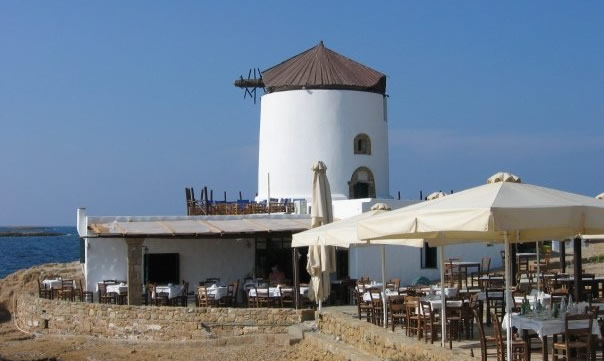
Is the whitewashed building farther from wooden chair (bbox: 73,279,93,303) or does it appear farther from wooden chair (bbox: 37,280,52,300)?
wooden chair (bbox: 37,280,52,300)

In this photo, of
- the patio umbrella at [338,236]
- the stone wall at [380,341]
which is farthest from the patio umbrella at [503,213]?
the patio umbrella at [338,236]

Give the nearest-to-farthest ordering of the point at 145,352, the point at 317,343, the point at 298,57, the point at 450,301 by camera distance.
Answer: the point at 450,301
the point at 317,343
the point at 145,352
the point at 298,57

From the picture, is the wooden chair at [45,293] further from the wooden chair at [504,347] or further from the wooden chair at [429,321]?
the wooden chair at [504,347]

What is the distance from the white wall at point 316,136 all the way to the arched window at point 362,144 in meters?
0.15

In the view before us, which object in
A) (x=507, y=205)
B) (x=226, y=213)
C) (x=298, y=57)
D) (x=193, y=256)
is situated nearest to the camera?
(x=507, y=205)

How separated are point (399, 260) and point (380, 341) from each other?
13779 millimetres

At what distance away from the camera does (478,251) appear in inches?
1196

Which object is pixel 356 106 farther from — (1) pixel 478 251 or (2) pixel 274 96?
(1) pixel 478 251

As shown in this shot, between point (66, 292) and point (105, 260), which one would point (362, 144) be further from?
point (66, 292)

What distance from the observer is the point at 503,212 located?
10.6m

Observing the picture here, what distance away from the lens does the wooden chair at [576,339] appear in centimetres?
1107

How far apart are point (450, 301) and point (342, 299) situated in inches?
371

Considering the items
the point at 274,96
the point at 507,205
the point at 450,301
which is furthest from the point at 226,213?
the point at 507,205

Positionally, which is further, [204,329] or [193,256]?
[193,256]
